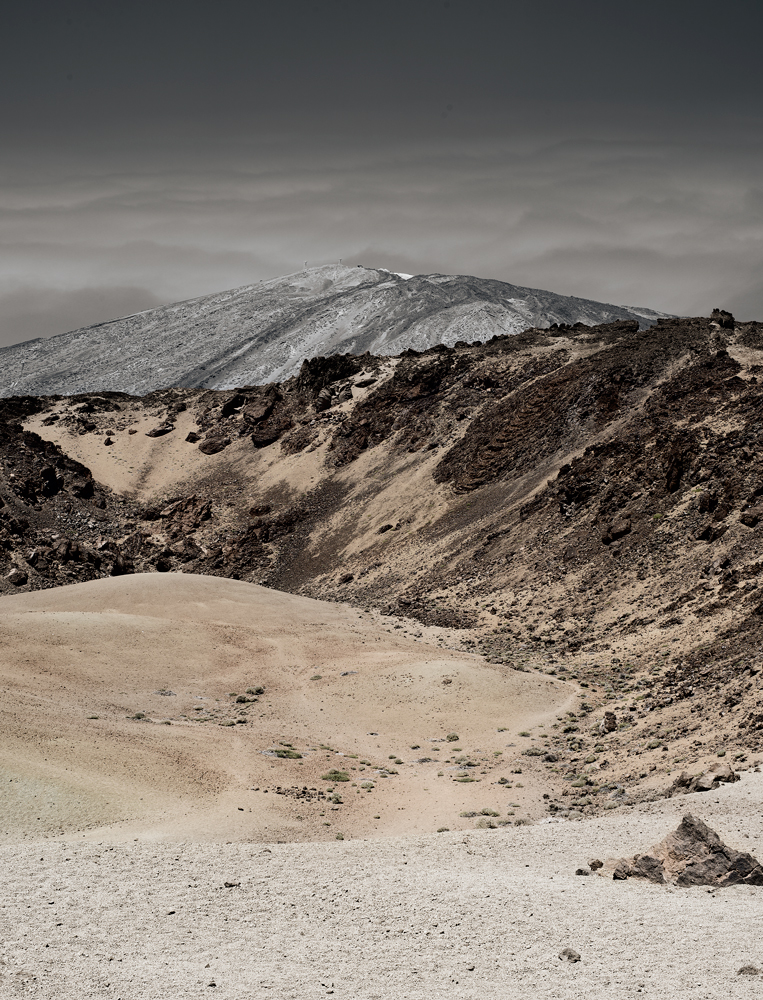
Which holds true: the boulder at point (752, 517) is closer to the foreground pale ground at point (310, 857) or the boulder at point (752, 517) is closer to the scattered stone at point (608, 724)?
the foreground pale ground at point (310, 857)

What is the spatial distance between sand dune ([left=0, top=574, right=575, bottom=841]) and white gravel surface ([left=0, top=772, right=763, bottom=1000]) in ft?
5.94

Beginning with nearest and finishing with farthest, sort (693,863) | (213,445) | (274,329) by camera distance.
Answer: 1. (693,863)
2. (213,445)
3. (274,329)

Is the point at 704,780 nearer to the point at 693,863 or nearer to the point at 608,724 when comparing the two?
the point at 693,863

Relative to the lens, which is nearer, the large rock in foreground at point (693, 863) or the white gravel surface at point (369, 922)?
the white gravel surface at point (369, 922)

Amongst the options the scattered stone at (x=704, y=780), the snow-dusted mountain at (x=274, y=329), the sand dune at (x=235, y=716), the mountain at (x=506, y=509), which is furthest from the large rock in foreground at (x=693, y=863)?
the snow-dusted mountain at (x=274, y=329)

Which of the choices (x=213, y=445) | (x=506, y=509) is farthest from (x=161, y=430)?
(x=506, y=509)

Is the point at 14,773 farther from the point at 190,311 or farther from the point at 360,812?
the point at 190,311

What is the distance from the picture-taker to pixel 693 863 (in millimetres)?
11031

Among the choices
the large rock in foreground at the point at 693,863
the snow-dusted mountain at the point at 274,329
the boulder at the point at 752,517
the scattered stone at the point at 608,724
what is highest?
the snow-dusted mountain at the point at 274,329

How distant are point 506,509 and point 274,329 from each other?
408 feet

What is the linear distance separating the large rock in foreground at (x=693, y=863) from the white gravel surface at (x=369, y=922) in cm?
26

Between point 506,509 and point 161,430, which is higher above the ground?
point 161,430

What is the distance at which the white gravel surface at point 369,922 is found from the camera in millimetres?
8680

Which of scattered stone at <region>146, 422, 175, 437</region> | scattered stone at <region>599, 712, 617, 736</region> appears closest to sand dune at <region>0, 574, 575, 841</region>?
scattered stone at <region>599, 712, 617, 736</region>
